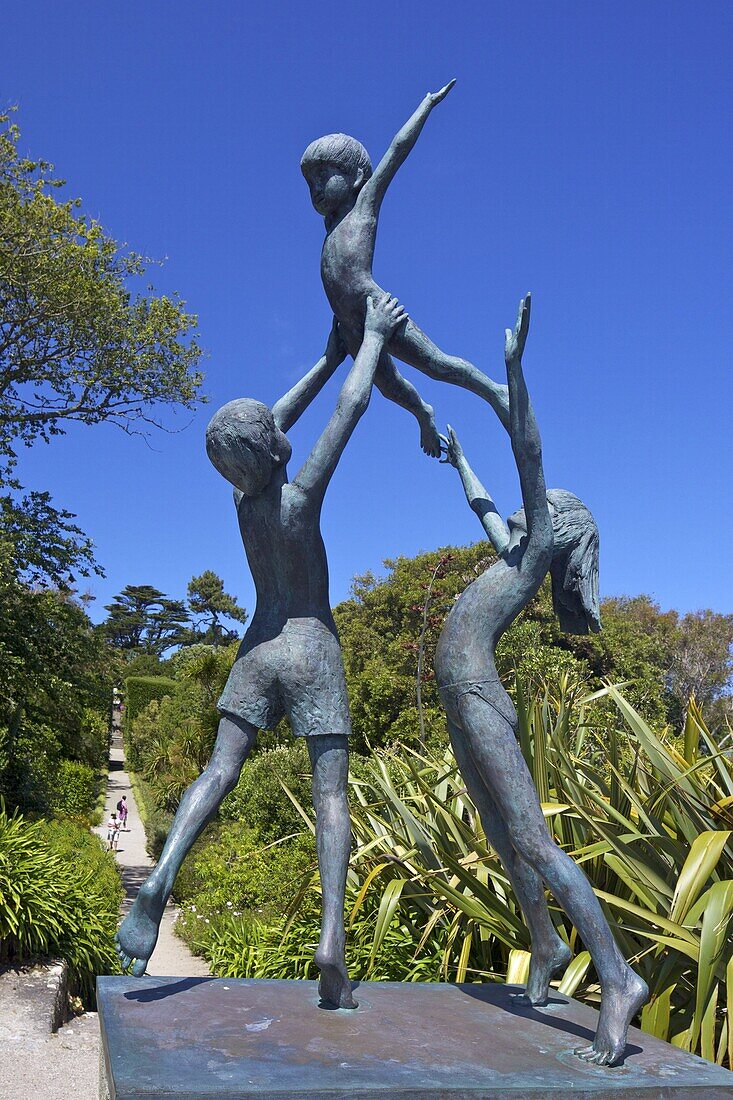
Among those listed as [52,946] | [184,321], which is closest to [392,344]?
[52,946]

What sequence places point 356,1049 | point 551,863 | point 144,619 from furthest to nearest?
point 144,619 → point 551,863 → point 356,1049

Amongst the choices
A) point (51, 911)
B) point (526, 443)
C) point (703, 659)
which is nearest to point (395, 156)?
point (526, 443)

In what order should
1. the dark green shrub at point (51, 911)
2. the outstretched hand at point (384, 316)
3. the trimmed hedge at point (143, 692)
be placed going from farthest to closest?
the trimmed hedge at point (143, 692), the dark green shrub at point (51, 911), the outstretched hand at point (384, 316)

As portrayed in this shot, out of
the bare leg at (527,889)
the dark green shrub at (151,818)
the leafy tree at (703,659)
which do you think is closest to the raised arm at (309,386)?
the bare leg at (527,889)

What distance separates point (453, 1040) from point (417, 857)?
9.66 ft

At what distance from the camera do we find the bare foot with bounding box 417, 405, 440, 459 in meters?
3.92

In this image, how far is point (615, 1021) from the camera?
2.86 metres

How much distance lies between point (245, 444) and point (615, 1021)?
2215 millimetres

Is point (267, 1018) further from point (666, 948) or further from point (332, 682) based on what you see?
point (666, 948)

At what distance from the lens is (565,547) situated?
354cm

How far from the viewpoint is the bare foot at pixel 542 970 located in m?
3.32

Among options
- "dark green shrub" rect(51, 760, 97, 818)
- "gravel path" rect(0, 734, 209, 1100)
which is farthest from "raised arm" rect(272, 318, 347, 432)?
"dark green shrub" rect(51, 760, 97, 818)

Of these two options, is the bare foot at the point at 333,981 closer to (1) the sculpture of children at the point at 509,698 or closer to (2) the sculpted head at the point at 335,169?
(1) the sculpture of children at the point at 509,698

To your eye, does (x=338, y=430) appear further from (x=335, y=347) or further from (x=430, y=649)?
(x=430, y=649)
